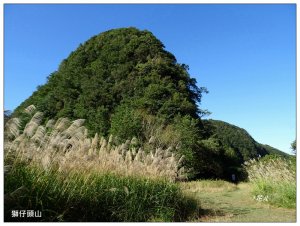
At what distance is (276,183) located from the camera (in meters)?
10.9

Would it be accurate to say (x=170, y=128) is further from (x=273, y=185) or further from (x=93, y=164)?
(x=93, y=164)

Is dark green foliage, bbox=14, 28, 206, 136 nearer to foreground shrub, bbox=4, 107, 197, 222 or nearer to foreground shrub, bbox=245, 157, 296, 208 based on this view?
foreground shrub, bbox=245, 157, 296, 208

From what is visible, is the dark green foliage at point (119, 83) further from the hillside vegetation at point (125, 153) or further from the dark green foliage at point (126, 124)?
the dark green foliage at point (126, 124)

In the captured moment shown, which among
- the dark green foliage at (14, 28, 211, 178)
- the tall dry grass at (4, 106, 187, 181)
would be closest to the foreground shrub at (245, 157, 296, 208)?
the tall dry grass at (4, 106, 187, 181)

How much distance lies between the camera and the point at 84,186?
6.88m

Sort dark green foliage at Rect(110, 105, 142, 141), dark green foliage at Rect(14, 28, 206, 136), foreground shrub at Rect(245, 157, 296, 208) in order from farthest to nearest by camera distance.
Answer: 1. dark green foliage at Rect(14, 28, 206, 136)
2. dark green foliage at Rect(110, 105, 142, 141)
3. foreground shrub at Rect(245, 157, 296, 208)

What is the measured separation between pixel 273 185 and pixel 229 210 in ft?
6.24

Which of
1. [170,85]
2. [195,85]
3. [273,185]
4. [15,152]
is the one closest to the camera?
[15,152]

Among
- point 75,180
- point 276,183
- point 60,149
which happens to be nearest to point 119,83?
point 276,183

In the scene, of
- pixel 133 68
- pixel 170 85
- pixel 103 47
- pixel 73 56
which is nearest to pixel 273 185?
pixel 170 85

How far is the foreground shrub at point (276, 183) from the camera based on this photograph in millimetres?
10055

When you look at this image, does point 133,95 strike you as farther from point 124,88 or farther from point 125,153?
point 125,153

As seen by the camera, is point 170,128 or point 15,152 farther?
point 170,128

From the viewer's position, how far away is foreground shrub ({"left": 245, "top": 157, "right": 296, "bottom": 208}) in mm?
10055
